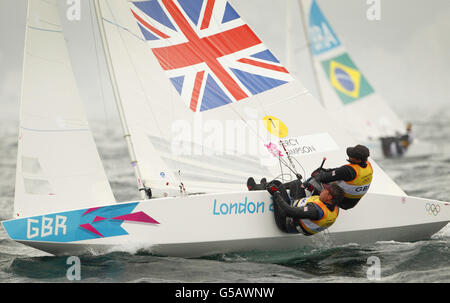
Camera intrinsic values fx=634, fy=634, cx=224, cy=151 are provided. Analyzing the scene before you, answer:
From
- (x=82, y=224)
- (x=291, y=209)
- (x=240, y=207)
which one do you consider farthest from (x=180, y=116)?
(x=291, y=209)

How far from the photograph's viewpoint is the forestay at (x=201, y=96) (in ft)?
18.5

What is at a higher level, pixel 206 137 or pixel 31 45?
pixel 31 45

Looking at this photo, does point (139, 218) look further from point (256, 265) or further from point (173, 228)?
point (256, 265)

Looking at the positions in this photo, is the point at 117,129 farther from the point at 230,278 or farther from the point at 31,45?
the point at 230,278

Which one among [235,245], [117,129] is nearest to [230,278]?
[235,245]

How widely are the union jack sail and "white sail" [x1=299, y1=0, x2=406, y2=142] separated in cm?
680

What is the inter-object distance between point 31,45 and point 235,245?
8.38ft

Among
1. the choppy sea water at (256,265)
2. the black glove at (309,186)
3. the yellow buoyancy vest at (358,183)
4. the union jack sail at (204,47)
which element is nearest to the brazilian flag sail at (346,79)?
the choppy sea water at (256,265)

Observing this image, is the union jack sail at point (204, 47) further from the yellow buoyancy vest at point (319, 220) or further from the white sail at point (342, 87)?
the white sail at point (342, 87)

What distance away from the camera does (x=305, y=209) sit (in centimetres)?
488

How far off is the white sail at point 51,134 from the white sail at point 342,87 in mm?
7276

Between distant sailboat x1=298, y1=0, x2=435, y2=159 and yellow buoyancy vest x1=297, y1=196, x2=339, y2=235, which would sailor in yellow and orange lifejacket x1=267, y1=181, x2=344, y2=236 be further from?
distant sailboat x1=298, y1=0, x2=435, y2=159

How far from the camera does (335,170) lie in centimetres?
496

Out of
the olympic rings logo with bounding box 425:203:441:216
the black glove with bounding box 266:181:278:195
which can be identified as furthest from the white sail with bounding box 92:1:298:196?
the olympic rings logo with bounding box 425:203:441:216
